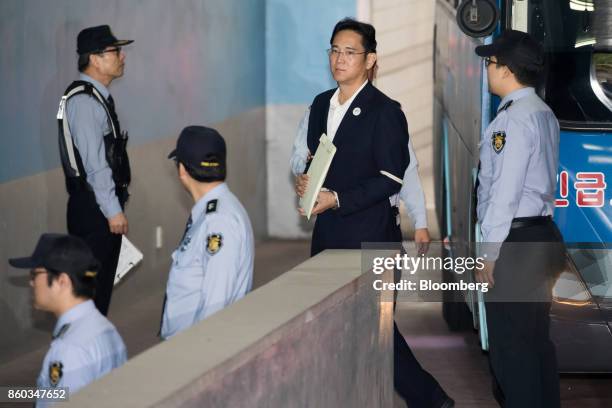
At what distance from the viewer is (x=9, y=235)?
7.75 metres

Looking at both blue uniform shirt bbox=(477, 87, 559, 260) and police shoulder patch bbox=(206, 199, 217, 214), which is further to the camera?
blue uniform shirt bbox=(477, 87, 559, 260)

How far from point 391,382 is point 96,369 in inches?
83.5

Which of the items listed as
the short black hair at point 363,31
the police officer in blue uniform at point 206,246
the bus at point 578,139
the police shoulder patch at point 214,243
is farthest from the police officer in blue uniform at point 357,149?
the police shoulder patch at point 214,243

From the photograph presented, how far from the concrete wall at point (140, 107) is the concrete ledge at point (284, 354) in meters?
2.99

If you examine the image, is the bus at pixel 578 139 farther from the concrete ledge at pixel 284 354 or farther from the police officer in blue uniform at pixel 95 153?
the police officer in blue uniform at pixel 95 153

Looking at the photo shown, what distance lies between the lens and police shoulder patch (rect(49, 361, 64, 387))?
3.97 meters

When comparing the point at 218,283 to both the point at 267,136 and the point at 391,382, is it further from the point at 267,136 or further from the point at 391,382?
the point at 267,136

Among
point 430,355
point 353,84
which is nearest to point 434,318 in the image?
point 430,355

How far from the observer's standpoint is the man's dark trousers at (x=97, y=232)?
22.0 feet

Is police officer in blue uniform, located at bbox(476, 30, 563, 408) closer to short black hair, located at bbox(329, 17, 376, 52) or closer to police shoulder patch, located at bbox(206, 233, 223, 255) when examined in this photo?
short black hair, located at bbox(329, 17, 376, 52)

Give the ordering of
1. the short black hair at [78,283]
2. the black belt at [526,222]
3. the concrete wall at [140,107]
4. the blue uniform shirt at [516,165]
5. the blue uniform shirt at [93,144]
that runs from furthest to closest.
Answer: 1. the concrete wall at [140,107]
2. the blue uniform shirt at [93,144]
3. the black belt at [526,222]
4. the blue uniform shirt at [516,165]
5. the short black hair at [78,283]

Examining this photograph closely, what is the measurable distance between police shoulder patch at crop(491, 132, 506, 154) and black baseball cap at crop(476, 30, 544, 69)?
0.34m

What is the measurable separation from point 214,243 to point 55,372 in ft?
2.68

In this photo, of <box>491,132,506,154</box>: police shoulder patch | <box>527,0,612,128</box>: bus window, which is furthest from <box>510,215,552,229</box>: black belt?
<box>527,0,612,128</box>: bus window
